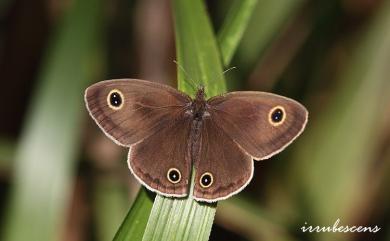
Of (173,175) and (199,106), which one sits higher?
(199,106)

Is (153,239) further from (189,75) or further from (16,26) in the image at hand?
(16,26)

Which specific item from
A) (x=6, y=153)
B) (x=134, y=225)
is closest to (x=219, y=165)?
(x=134, y=225)

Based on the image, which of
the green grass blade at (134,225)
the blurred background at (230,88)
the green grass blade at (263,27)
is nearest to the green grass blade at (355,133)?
the blurred background at (230,88)

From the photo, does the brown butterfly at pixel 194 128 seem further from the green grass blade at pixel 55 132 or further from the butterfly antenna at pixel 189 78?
the green grass blade at pixel 55 132

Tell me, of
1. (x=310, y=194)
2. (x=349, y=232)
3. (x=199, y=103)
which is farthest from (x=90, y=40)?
(x=349, y=232)

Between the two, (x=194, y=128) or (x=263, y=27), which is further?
(x=263, y=27)

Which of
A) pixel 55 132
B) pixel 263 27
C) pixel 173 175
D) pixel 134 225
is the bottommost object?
pixel 134 225

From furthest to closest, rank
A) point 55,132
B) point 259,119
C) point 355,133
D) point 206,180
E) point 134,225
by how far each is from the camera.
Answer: point 355,133 → point 55,132 → point 259,119 → point 206,180 → point 134,225

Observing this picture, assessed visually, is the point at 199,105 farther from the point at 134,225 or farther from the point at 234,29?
the point at 134,225
